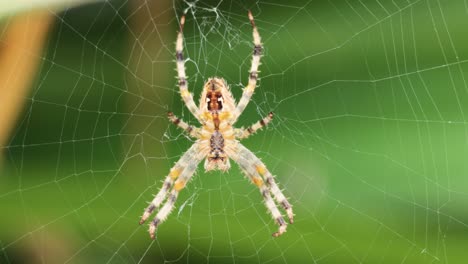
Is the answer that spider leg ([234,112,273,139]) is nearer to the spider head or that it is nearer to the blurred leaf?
the spider head

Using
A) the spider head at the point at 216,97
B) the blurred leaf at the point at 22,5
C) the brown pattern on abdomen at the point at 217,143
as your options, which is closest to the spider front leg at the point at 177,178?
the brown pattern on abdomen at the point at 217,143

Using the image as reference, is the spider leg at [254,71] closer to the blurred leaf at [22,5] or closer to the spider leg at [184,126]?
the spider leg at [184,126]

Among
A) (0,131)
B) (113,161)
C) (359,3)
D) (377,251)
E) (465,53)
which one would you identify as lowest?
(377,251)

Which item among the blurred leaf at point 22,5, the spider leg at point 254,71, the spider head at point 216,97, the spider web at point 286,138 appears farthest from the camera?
the spider head at point 216,97

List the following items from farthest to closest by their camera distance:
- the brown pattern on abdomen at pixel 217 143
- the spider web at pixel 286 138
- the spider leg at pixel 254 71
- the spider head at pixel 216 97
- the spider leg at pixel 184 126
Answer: the brown pattern on abdomen at pixel 217 143 → the spider head at pixel 216 97 → the spider leg at pixel 184 126 → the spider leg at pixel 254 71 → the spider web at pixel 286 138

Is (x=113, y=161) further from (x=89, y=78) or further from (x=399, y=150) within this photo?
(x=399, y=150)

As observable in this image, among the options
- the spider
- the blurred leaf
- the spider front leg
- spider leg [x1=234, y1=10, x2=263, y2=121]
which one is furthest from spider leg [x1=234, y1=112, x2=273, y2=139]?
the blurred leaf

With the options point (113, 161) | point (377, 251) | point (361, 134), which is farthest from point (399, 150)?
point (113, 161)

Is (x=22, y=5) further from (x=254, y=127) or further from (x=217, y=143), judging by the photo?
(x=217, y=143)

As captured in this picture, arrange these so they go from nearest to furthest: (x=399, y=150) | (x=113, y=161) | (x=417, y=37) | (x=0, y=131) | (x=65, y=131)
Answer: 1. (x=399, y=150)
2. (x=417, y=37)
3. (x=0, y=131)
4. (x=113, y=161)
5. (x=65, y=131)
